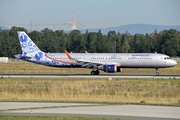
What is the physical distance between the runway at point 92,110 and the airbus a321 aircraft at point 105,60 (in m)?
31.1

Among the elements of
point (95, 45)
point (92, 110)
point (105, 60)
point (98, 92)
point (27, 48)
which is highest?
point (95, 45)

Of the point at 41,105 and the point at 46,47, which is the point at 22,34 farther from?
the point at 46,47

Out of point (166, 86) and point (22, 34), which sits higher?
point (22, 34)

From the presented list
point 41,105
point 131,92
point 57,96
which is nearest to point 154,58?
point 131,92

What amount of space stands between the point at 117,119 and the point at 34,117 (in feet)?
12.7

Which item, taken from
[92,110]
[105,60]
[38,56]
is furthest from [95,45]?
[92,110]

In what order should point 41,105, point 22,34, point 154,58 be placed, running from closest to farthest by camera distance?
point 41,105
point 154,58
point 22,34

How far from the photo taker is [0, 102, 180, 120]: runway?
70.5ft

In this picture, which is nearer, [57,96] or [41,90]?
[57,96]

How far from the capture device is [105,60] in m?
59.3

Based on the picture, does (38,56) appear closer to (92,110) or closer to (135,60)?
(135,60)

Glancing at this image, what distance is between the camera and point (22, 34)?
64625mm

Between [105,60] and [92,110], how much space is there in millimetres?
35974

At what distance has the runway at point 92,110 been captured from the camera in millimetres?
21500
